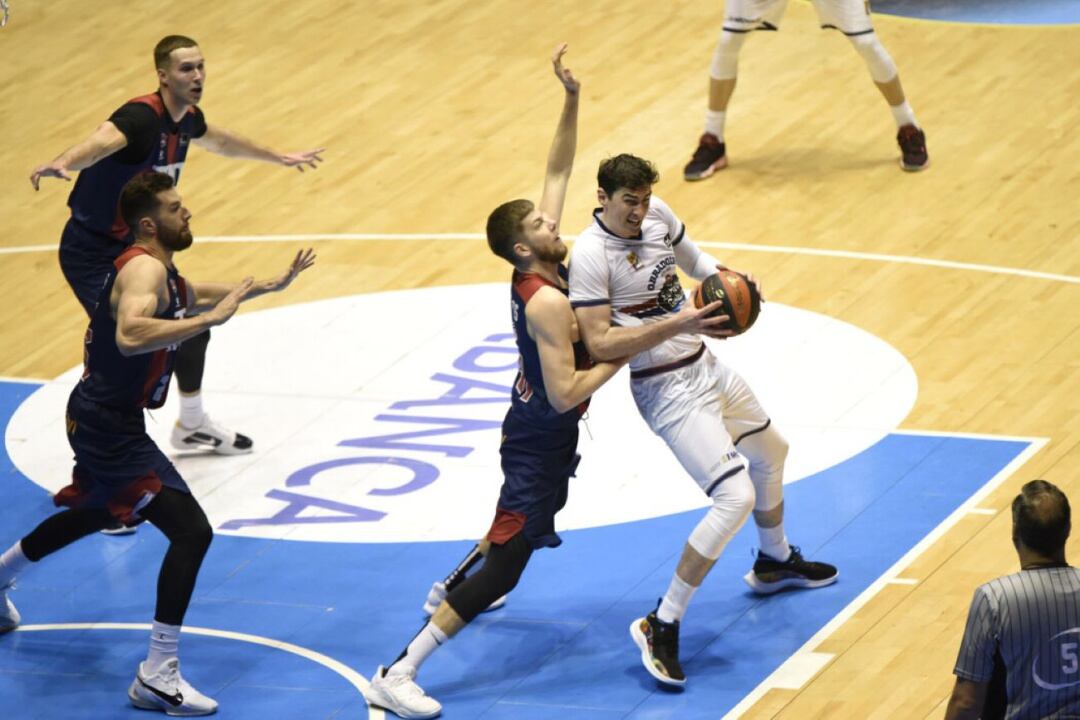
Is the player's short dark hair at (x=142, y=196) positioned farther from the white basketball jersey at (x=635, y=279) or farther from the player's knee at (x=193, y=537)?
the white basketball jersey at (x=635, y=279)

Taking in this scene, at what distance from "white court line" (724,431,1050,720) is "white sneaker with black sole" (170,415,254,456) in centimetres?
392

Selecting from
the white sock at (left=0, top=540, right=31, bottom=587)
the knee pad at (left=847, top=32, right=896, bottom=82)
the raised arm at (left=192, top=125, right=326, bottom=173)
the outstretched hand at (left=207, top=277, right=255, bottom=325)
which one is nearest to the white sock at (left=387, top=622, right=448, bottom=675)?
the outstretched hand at (left=207, top=277, right=255, bottom=325)

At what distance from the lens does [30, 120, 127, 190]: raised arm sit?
30.3 ft

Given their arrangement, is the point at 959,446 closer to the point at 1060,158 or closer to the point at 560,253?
the point at 560,253

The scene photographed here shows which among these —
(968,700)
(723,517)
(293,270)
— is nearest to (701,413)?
(723,517)

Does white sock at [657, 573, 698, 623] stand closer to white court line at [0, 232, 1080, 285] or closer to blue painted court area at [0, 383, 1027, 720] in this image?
blue painted court area at [0, 383, 1027, 720]

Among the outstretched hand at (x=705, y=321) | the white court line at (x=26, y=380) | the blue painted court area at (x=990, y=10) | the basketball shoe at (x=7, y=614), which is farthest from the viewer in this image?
the blue painted court area at (x=990, y=10)

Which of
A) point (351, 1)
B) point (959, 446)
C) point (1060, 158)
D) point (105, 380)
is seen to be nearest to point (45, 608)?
point (105, 380)

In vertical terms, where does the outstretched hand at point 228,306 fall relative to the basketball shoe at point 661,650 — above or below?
above

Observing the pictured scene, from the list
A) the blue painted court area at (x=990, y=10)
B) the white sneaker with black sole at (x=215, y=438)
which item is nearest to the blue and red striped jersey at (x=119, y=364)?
the white sneaker with black sole at (x=215, y=438)

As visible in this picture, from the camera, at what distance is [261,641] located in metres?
9.07

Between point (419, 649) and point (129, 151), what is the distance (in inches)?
131

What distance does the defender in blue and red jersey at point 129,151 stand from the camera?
992 centimetres

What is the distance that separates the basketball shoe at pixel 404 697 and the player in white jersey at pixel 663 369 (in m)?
0.98
